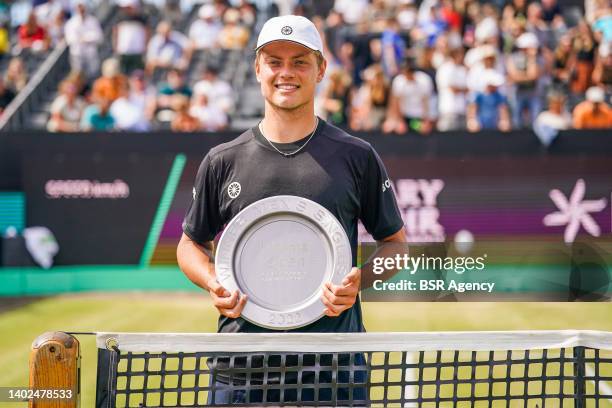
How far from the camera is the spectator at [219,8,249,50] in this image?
1856 centimetres

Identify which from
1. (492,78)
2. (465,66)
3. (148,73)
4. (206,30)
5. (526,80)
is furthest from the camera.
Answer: (206,30)

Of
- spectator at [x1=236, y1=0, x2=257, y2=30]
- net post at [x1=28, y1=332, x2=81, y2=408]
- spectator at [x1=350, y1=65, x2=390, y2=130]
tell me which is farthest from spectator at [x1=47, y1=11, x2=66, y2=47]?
A: net post at [x1=28, y1=332, x2=81, y2=408]

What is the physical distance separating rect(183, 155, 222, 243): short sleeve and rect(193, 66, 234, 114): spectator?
42.2 ft

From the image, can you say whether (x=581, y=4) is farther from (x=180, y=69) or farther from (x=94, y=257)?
(x=94, y=257)

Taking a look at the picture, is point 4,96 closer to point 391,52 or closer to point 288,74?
point 391,52

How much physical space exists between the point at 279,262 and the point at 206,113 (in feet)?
43.0

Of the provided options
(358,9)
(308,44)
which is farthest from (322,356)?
(358,9)

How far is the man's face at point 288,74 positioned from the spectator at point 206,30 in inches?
599

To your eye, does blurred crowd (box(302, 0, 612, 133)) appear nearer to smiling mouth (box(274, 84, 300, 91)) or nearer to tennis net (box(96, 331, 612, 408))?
smiling mouth (box(274, 84, 300, 91))

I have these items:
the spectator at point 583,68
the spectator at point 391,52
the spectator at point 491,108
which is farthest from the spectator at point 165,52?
the spectator at point 583,68

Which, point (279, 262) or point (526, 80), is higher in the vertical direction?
point (526, 80)

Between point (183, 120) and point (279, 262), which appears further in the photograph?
point (183, 120)

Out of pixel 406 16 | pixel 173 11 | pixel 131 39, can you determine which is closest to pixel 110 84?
pixel 131 39

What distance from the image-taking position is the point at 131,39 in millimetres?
18609
